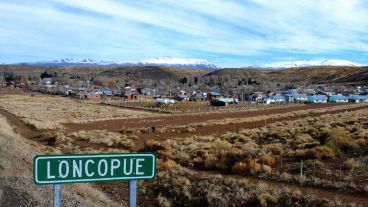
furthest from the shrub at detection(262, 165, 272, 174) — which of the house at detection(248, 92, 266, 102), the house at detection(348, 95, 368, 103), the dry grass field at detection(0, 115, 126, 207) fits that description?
the house at detection(348, 95, 368, 103)

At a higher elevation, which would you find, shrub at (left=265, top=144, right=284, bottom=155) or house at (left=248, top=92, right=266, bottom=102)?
shrub at (left=265, top=144, right=284, bottom=155)

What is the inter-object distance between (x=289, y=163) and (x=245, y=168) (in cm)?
294

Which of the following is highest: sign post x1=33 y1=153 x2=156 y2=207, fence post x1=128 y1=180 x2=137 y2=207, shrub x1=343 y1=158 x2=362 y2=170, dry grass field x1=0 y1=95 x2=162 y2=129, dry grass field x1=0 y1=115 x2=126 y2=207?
sign post x1=33 y1=153 x2=156 y2=207

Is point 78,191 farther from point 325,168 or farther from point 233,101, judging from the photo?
point 233,101

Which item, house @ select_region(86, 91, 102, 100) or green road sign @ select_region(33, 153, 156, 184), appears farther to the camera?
house @ select_region(86, 91, 102, 100)

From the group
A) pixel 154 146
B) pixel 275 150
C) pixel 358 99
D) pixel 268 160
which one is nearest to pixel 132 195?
pixel 268 160

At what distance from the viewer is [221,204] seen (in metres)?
18.5

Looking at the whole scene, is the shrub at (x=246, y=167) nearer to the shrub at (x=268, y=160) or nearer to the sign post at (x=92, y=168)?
the shrub at (x=268, y=160)

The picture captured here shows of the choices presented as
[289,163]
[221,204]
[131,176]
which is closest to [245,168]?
[289,163]

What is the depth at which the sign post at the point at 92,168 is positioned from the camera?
5695 mm

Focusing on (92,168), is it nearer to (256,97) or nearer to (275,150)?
(275,150)

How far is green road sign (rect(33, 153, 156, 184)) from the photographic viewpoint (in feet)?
18.7

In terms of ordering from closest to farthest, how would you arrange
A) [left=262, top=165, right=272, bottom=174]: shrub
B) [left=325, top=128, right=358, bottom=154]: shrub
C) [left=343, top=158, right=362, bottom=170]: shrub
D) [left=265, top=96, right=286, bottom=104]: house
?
[left=343, top=158, right=362, bottom=170]: shrub → [left=262, top=165, right=272, bottom=174]: shrub → [left=325, top=128, right=358, bottom=154]: shrub → [left=265, top=96, right=286, bottom=104]: house

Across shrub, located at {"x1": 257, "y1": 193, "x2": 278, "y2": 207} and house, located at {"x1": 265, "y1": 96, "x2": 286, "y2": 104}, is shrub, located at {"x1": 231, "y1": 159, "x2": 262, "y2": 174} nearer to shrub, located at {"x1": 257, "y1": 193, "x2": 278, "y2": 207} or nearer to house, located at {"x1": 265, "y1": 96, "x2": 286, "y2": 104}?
shrub, located at {"x1": 257, "y1": 193, "x2": 278, "y2": 207}
